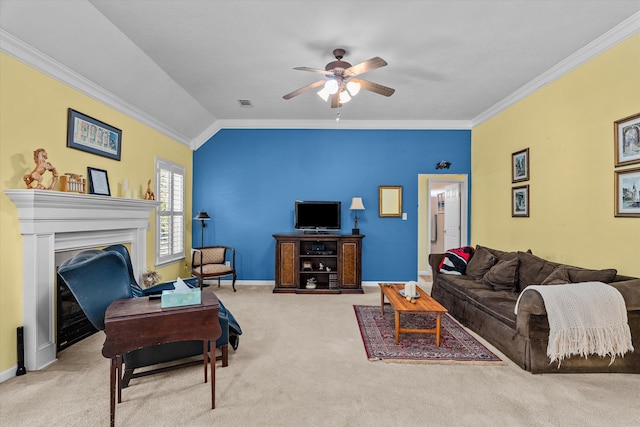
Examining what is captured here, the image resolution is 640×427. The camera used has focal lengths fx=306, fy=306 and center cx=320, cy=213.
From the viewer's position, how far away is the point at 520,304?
248 cm

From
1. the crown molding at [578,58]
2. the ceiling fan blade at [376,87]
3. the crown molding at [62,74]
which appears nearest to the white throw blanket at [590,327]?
the crown molding at [578,58]

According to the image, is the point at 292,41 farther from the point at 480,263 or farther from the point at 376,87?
the point at 480,263

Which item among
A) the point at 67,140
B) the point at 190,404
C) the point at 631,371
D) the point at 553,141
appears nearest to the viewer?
the point at 190,404

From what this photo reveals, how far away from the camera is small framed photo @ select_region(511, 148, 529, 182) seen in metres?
3.87

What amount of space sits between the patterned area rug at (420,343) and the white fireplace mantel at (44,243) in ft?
8.88

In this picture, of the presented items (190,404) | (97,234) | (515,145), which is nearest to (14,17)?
(97,234)

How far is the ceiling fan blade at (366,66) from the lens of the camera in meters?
2.53

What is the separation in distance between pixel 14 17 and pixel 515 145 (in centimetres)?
520

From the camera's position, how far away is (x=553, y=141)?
3438 mm

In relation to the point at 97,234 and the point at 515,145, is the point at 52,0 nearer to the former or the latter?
the point at 97,234

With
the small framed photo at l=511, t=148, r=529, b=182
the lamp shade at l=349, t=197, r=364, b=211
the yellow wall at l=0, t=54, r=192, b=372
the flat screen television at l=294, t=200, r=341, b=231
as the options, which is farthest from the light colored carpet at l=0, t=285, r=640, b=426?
the lamp shade at l=349, t=197, r=364, b=211

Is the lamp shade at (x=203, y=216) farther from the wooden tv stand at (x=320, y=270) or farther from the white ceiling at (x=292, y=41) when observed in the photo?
the white ceiling at (x=292, y=41)

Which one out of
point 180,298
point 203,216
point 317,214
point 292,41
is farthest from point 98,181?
point 317,214

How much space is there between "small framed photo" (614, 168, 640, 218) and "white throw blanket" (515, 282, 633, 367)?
763 mm
